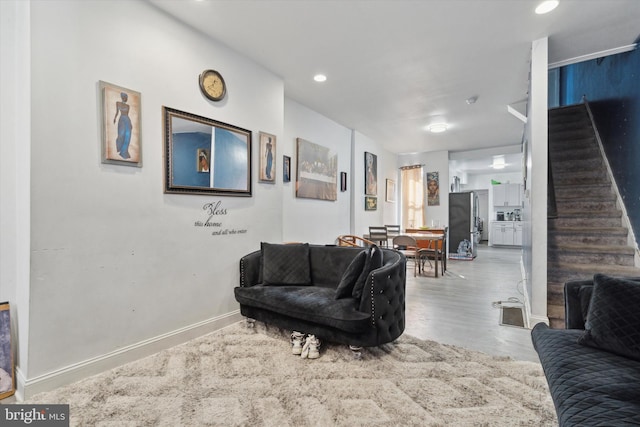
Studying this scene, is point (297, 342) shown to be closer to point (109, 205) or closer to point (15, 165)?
point (109, 205)

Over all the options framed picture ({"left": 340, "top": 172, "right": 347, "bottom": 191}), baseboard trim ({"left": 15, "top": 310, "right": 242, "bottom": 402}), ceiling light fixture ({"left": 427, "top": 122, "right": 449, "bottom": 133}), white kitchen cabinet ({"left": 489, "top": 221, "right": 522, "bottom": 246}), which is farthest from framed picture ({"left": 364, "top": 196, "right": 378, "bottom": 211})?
white kitchen cabinet ({"left": 489, "top": 221, "right": 522, "bottom": 246})

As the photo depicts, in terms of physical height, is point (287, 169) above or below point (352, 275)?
above

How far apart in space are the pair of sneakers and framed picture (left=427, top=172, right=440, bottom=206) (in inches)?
264

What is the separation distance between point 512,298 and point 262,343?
3.47 metres

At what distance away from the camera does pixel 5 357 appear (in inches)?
75.0

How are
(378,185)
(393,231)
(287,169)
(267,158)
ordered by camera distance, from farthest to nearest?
1. (378,185)
2. (393,231)
3. (287,169)
4. (267,158)

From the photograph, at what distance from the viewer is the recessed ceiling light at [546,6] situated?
→ 8.09 feet

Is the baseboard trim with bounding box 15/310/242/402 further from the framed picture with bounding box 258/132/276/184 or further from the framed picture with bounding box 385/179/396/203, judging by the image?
the framed picture with bounding box 385/179/396/203

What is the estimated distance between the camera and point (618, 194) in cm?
403

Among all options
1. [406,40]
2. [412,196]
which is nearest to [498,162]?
[412,196]

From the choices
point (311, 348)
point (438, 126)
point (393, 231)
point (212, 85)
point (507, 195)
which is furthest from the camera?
point (507, 195)

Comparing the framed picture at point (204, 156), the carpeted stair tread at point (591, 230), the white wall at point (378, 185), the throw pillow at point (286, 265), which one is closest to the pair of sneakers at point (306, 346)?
the throw pillow at point (286, 265)

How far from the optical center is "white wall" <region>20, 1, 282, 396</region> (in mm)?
1934

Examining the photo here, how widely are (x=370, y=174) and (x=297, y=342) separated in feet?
16.5
